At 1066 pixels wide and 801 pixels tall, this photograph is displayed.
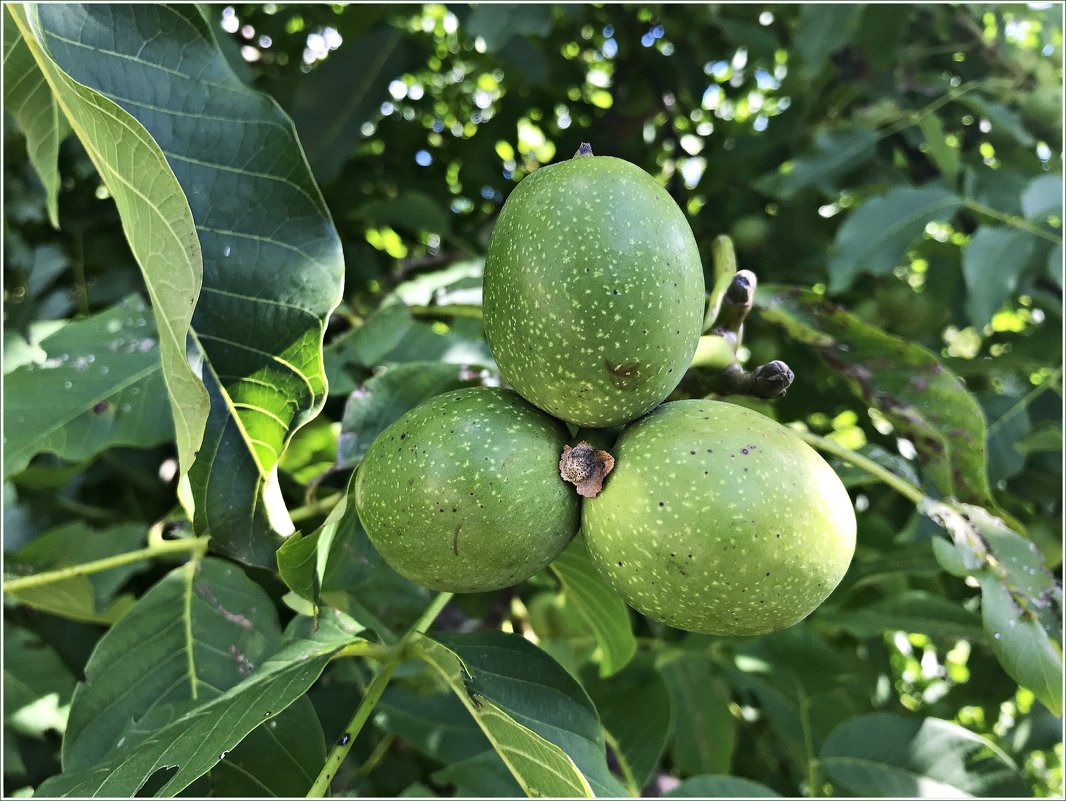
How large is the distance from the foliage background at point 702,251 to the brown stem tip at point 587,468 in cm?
27

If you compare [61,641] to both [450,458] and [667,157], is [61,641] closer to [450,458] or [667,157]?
[450,458]

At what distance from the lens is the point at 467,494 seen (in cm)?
99

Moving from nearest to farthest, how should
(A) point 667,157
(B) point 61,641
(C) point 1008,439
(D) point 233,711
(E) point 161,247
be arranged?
(E) point 161,247 < (D) point 233,711 < (B) point 61,641 < (C) point 1008,439 < (A) point 667,157

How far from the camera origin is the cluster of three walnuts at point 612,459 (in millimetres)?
958

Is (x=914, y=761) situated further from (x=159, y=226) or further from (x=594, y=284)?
(x=159, y=226)

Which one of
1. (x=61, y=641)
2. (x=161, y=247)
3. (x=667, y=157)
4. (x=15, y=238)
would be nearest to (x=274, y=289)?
(x=161, y=247)

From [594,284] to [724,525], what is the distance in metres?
0.33

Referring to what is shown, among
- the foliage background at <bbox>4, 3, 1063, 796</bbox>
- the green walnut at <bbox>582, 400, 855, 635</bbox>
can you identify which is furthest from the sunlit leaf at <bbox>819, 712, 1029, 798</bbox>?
the green walnut at <bbox>582, 400, 855, 635</bbox>

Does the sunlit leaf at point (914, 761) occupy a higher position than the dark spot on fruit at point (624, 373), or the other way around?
the dark spot on fruit at point (624, 373)

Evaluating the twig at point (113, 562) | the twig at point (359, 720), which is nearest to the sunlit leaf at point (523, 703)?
the twig at point (359, 720)

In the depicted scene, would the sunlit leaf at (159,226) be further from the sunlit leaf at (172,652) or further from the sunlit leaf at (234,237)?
the sunlit leaf at (172,652)

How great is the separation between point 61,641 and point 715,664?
1.64 m

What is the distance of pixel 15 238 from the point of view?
2143 millimetres

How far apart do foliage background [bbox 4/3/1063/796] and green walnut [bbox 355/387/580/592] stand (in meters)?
0.30
